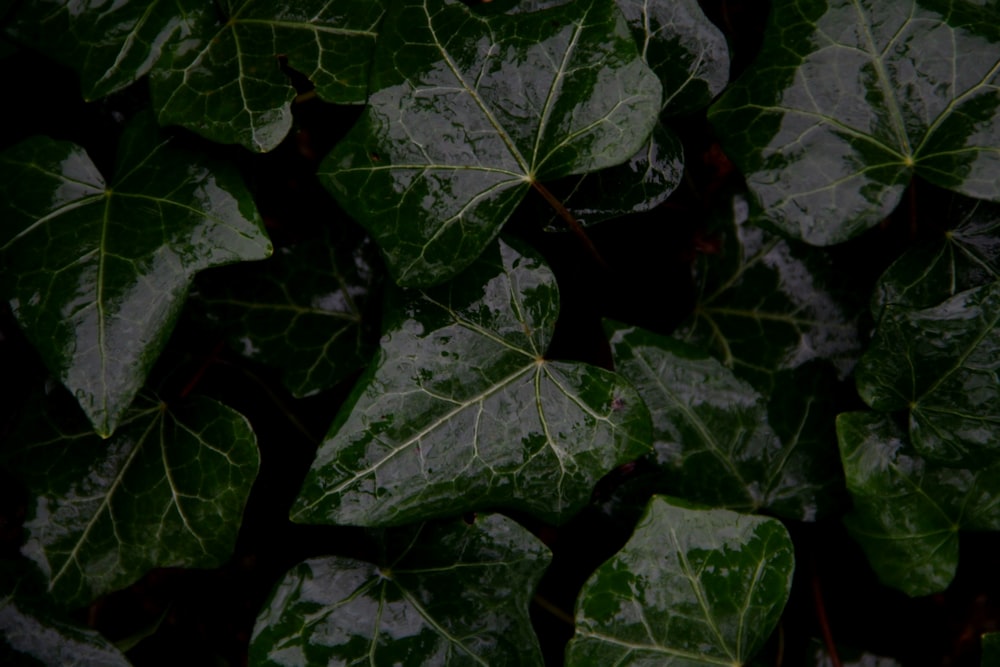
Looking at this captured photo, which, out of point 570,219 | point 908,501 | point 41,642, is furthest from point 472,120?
point 41,642

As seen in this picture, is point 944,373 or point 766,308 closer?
point 944,373

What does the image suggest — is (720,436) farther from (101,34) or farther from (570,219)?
(101,34)

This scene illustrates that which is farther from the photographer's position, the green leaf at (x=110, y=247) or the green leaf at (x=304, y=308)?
the green leaf at (x=304, y=308)

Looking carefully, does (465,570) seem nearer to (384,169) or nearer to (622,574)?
(622,574)

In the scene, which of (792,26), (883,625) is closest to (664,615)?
(883,625)

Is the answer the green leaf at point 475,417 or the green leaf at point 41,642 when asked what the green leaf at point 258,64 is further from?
the green leaf at point 41,642

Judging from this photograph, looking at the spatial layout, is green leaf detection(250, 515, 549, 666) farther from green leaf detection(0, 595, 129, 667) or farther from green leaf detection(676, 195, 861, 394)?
green leaf detection(676, 195, 861, 394)

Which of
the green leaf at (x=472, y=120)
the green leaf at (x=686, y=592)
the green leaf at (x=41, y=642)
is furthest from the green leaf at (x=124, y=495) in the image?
the green leaf at (x=686, y=592)
